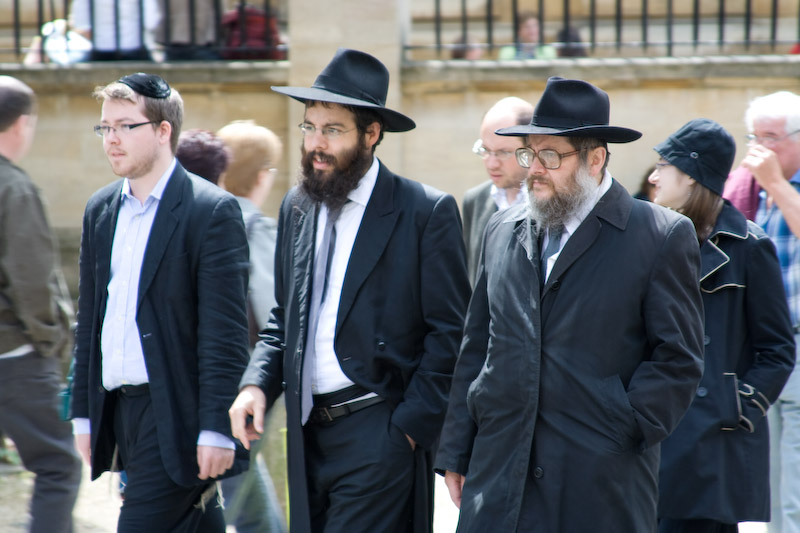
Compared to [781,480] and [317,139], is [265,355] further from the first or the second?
[781,480]

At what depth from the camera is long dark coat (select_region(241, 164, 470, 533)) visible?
148 inches

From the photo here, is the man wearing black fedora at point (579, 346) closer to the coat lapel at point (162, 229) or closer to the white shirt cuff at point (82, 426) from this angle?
the coat lapel at point (162, 229)

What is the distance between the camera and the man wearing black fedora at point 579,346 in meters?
3.21

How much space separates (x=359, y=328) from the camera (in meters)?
3.78

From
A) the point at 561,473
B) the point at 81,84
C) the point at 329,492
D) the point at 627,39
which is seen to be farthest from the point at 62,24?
the point at 561,473

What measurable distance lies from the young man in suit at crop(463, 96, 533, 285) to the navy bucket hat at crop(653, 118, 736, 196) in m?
1.07

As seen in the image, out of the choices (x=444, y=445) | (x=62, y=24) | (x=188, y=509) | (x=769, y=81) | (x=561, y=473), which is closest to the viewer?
(x=561, y=473)

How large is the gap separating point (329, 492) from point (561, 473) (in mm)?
976

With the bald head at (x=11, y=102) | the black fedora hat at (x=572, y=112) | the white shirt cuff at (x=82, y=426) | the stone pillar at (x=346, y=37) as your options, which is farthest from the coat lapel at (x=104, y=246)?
the stone pillar at (x=346, y=37)

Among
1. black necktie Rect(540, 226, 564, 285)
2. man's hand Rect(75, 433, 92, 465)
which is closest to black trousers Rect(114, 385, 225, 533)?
man's hand Rect(75, 433, 92, 465)

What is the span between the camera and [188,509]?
408cm

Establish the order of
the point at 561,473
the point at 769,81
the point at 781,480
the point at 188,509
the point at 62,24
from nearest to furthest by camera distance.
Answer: the point at 561,473
the point at 188,509
the point at 781,480
the point at 769,81
the point at 62,24

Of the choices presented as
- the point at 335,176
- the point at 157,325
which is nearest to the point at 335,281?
the point at 335,176

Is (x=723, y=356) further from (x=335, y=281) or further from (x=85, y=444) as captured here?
(x=85, y=444)
